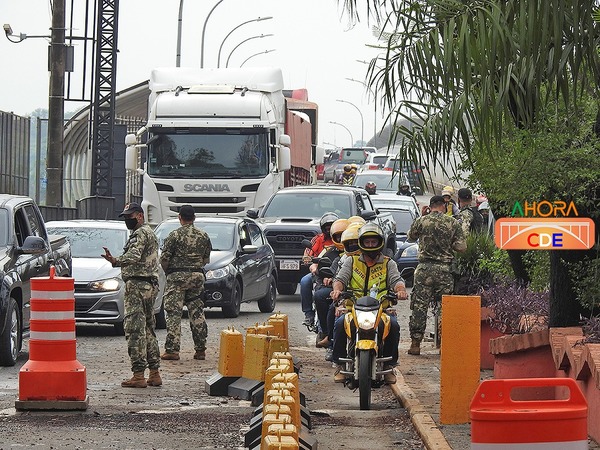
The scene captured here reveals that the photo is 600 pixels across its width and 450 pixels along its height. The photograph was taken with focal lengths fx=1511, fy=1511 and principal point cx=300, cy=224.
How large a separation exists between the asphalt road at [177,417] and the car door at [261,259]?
23.7 ft

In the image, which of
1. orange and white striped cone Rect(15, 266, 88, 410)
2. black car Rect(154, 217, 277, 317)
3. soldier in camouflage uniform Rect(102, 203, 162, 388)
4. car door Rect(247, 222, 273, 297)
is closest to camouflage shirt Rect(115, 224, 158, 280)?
soldier in camouflage uniform Rect(102, 203, 162, 388)

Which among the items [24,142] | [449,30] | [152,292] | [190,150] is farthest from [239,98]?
[449,30]

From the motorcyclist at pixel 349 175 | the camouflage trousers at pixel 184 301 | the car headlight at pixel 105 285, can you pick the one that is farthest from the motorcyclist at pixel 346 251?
the motorcyclist at pixel 349 175

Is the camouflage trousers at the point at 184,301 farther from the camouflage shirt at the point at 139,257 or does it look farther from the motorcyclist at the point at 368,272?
the motorcyclist at the point at 368,272

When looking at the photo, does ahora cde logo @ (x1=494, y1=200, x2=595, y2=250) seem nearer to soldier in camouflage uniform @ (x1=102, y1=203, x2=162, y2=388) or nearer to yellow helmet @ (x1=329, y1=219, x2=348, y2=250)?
soldier in camouflage uniform @ (x1=102, y1=203, x2=162, y2=388)

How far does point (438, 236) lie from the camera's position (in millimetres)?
17391

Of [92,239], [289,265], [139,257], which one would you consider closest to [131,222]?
[139,257]

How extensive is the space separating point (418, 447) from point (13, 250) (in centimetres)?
713

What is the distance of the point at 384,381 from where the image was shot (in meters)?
12.9

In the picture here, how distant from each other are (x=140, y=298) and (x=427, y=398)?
2967mm

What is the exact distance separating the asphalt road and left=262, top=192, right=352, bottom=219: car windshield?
11176 mm

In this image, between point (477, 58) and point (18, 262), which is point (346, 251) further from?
point (477, 58)

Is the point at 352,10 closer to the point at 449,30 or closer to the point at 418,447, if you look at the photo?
the point at 449,30

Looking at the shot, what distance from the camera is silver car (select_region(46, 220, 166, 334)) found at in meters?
19.7
